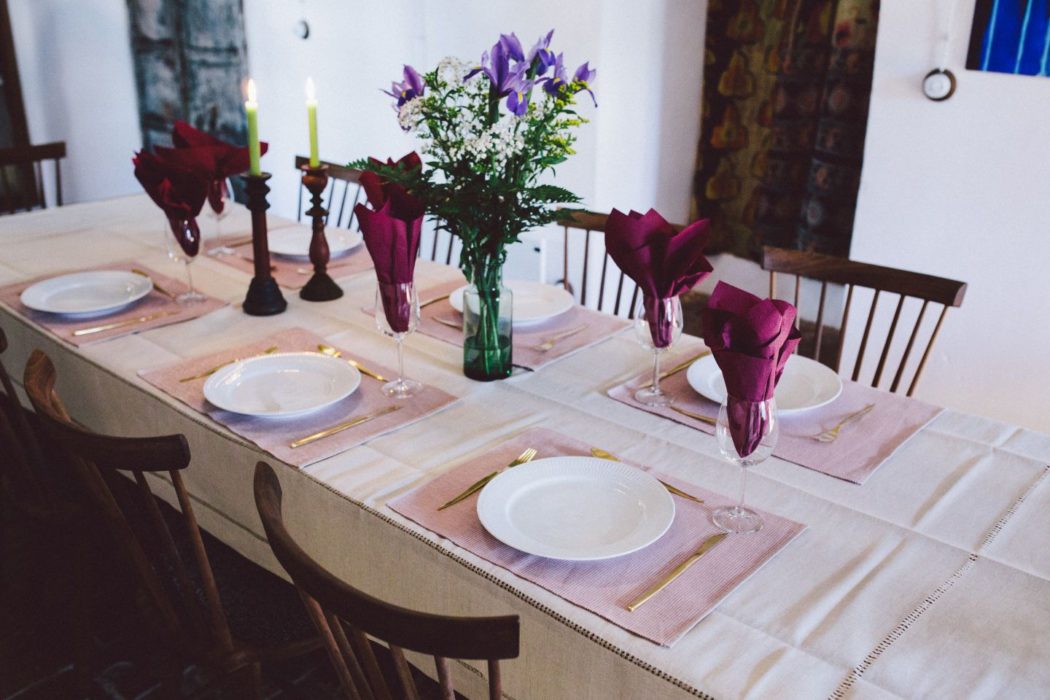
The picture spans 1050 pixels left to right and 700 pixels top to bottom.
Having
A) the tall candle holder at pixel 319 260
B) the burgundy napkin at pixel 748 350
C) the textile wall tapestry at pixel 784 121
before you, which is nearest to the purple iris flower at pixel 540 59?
the burgundy napkin at pixel 748 350

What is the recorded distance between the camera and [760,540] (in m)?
1.12

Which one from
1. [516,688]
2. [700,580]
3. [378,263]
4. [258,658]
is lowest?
[258,658]

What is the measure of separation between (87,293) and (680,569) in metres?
1.50

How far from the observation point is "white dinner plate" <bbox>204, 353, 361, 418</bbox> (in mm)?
1455

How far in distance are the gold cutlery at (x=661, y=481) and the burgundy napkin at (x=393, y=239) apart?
1.21ft

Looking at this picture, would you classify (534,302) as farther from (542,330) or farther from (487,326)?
(487,326)

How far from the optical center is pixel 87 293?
6.54 ft

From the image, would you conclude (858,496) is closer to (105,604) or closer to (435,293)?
(435,293)

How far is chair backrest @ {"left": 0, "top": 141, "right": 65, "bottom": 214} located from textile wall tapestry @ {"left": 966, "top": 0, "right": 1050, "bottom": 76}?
8.80 ft

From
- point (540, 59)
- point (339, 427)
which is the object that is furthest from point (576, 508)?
point (540, 59)

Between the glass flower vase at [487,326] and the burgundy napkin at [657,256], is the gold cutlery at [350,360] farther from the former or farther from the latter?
the burgundy napkin at [657,256]

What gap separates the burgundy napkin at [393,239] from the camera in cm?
139

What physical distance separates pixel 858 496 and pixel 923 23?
1.93 m

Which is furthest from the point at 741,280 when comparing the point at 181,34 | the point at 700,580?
the point at 700,580
